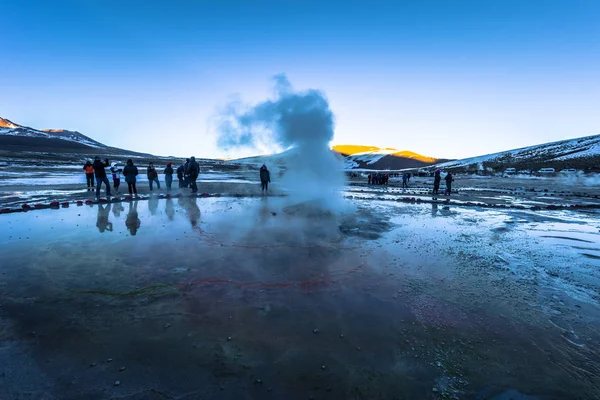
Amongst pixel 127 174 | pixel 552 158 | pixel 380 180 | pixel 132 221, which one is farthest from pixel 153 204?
pixel 552 158

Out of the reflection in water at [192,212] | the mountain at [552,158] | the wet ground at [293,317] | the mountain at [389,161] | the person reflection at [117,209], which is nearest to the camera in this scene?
the wet ground at [293,317]

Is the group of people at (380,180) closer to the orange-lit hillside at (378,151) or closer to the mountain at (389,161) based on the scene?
the mountain at (389,161)

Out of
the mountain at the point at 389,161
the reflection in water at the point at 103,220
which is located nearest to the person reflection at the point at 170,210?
the reflection in water at the point at 103,220

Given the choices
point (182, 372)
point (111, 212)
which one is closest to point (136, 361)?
point (182, 372)

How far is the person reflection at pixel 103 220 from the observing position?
8.76 m

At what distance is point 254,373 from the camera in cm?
301

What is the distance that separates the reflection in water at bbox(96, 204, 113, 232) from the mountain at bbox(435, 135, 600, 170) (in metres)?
69.9

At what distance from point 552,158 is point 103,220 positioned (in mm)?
99303

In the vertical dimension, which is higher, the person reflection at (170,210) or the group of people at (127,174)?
the group of people at (127,174)

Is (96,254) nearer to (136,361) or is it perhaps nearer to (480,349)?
(136,361)

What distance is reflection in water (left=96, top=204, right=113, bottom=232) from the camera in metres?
8.77

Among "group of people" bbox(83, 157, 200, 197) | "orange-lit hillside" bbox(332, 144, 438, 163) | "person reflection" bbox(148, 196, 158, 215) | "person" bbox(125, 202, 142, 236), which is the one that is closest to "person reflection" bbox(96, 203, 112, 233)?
"person" bbox(125, 202, 142, 236)

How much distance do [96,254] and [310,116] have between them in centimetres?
1388

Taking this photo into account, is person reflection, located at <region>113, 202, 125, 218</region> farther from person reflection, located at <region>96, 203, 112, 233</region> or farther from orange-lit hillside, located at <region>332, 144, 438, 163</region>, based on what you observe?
orange-lit hillside, located at <region>332, 144, 438, 163</region>
